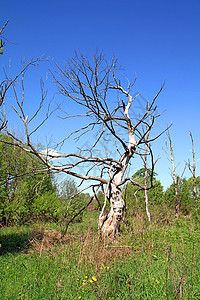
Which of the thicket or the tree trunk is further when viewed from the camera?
the thicket

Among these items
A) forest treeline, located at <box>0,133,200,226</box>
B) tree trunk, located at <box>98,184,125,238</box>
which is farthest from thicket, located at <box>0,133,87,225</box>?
tree trunk, located at <box>98,184,125,238</box>

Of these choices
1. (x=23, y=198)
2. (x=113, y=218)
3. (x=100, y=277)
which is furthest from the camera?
(x=23, y=198)

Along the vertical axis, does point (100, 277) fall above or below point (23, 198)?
below

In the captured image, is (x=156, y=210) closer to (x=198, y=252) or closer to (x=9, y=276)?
(x=198, y=252)

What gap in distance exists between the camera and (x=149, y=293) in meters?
3.26

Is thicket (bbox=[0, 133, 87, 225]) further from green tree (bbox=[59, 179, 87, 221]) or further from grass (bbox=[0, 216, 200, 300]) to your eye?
grass (bbox=[0, 216, 200, 300])

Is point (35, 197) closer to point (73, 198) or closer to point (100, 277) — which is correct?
point (73, 198)

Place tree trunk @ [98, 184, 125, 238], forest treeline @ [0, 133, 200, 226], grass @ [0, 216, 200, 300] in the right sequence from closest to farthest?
grass @ [0, 216, 200, 300] → tree trunk @ [98, 184, 125, 238] → forest treeline @ [0, 133, 200, 226]

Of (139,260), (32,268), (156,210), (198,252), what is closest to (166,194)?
(156,210)

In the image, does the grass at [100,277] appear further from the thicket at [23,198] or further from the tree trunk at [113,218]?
the thicket at [23,198]

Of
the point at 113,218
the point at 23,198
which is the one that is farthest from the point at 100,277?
the point at 23,198

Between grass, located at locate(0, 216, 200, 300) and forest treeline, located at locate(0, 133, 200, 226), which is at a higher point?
forest treeline, located at locate(0, 133, 200, 226)

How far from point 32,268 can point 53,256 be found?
0.63m

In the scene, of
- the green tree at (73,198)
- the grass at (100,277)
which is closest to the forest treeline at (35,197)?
the green tree at (73,198)
